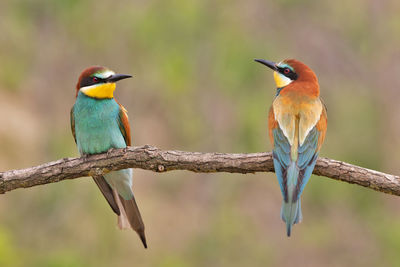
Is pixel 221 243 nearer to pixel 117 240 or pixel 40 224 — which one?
pixel 117 240

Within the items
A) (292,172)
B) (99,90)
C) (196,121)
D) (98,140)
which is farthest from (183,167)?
(196,121)

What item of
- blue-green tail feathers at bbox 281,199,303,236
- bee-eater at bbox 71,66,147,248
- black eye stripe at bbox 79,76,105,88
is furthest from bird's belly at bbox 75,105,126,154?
blue-green tail feathers at bbox 281,199,303,236

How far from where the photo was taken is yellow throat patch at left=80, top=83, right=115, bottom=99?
3.04m

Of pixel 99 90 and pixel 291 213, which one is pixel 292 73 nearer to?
pixel 291 213

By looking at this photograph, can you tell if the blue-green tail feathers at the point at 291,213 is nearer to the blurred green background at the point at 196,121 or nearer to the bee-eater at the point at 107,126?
the bee-eater at the point at 107,126

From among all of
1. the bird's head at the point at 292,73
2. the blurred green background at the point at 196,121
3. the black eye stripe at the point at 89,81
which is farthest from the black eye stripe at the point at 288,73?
the blurred green background at the point at 196,121

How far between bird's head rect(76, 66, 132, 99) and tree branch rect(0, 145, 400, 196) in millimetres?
423

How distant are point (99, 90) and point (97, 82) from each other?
0.04 m

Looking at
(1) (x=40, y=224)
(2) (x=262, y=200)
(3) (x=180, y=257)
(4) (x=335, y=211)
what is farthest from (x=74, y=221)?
(4) (x=335, y=211)

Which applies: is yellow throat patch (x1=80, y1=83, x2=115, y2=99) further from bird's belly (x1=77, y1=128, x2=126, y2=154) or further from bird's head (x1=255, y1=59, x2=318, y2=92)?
bird's head (x1=255, y1=59, x2=318, y2=92)

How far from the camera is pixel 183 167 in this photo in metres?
2.55

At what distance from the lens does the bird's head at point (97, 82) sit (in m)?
3.02

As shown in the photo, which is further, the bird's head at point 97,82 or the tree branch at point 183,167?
the bird's head at point 97,82

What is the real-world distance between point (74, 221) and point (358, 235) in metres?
3.09
